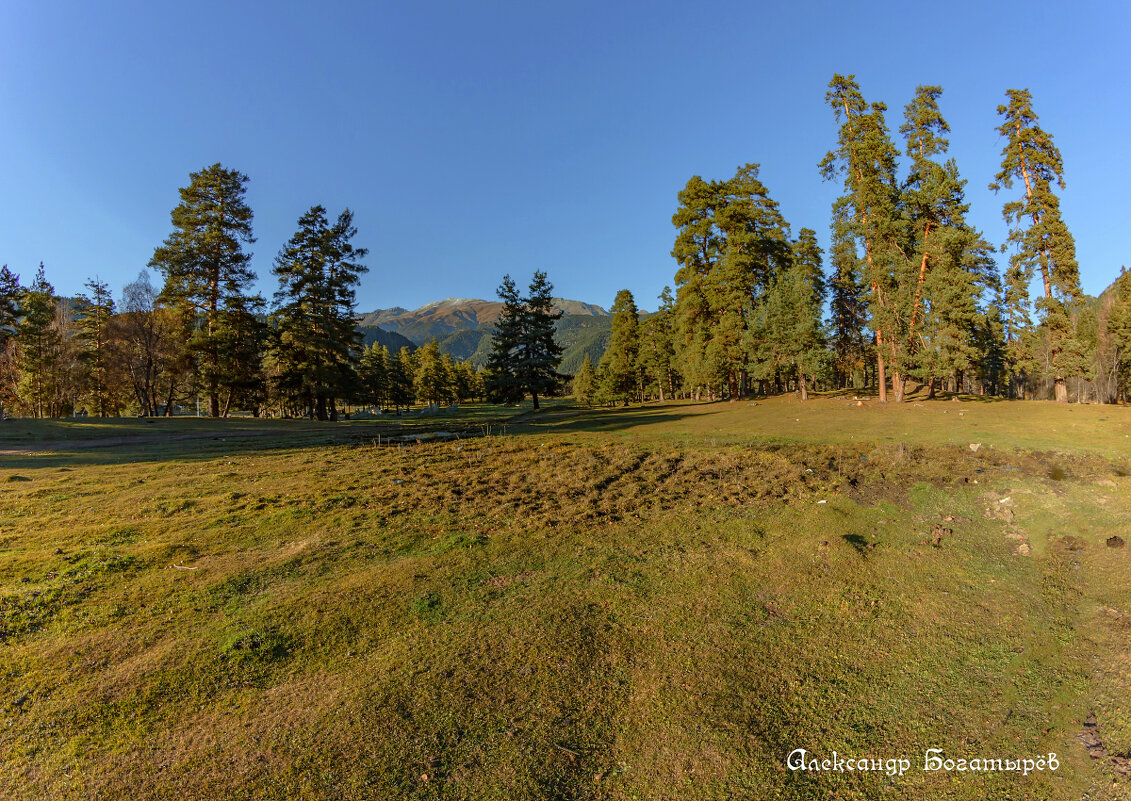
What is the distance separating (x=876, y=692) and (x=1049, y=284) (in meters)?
39.7

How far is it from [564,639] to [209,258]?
138 ft

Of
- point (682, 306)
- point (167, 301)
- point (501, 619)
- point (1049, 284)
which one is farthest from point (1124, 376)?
point (167, 301)

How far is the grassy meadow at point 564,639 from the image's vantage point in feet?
11.3

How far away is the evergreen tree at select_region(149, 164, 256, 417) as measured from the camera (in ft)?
112

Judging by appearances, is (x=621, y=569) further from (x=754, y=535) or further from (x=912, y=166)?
(x=912, y=166)

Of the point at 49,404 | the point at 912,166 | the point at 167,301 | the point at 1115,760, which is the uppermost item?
the point at 912,166

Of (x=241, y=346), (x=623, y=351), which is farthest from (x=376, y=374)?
(x=623, y=351)

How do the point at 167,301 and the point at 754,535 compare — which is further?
the point at 167,301

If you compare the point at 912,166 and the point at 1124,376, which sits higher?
the point at 912,166

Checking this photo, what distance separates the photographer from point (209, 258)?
34875 millimetres

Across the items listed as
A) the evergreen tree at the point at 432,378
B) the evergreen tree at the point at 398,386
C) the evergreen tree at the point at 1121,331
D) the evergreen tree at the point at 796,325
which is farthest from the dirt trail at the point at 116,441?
the evergreen tree at the point at 1121,331

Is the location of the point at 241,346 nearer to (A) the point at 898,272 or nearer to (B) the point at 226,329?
(B) the point at 226,329

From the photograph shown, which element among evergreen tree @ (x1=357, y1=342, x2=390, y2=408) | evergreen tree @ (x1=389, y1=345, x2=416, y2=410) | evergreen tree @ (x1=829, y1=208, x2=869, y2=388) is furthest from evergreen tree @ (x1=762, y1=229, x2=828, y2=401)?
evergreen tree @ (x1=389, y1=345, x2=416, y2=410)

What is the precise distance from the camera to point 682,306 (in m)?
41.1
